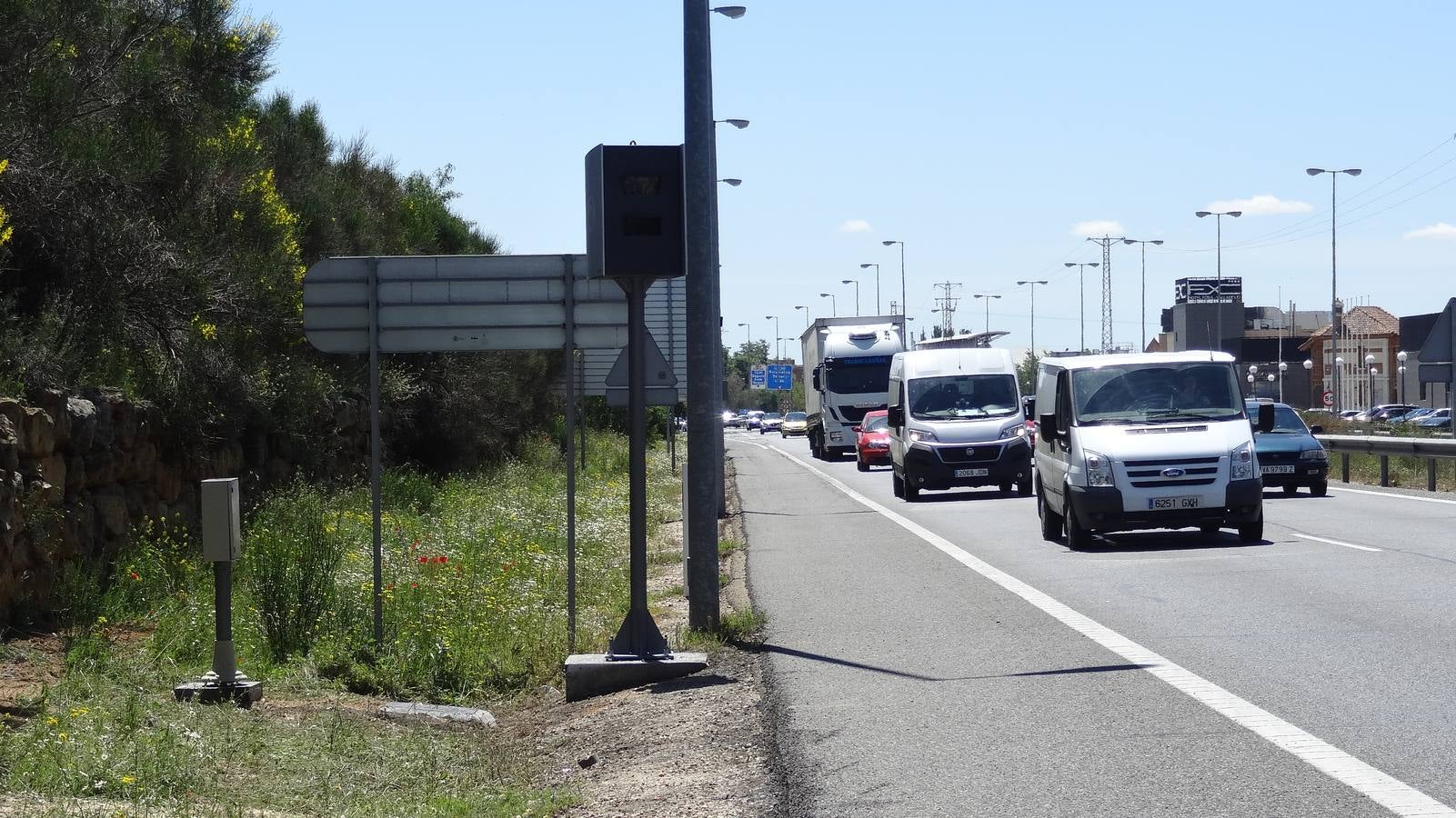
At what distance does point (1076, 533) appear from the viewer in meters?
16.7

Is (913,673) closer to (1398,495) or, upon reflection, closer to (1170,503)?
(1170,503)

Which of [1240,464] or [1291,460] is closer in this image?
[1240,464]

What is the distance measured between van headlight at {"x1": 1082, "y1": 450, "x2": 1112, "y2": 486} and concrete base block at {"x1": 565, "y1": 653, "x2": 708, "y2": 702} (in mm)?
7813

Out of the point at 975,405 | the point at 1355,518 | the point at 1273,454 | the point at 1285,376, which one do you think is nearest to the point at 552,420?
the point at 975,405

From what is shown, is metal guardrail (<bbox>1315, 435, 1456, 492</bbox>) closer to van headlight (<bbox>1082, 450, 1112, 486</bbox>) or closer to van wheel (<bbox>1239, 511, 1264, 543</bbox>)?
van wheel (<bbox>1239, 511, 1264, 543</bbox>)

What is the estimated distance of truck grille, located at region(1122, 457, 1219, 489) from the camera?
16141 mm

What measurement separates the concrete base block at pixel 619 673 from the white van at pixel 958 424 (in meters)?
17.7

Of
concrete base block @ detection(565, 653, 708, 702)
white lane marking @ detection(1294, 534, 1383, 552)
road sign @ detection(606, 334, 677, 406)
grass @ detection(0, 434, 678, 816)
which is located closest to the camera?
grass @ detection(0, 434, 678, 816)

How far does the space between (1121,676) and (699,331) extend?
3.76 metres

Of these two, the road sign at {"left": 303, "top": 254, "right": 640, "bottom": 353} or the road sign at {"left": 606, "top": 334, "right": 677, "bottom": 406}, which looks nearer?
the road sign at {"left": 303, "top": 254, "right": 640, "bottom": 353}

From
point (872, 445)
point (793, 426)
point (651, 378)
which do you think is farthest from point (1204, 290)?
point (651, 378)

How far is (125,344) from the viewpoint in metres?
15.0

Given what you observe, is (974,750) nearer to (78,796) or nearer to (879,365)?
(78,796)

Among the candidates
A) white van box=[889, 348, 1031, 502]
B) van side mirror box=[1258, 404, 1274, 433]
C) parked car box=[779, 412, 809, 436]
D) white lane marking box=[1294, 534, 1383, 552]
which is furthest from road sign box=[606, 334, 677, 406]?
parked car box=[779, 412, 809, 436]
